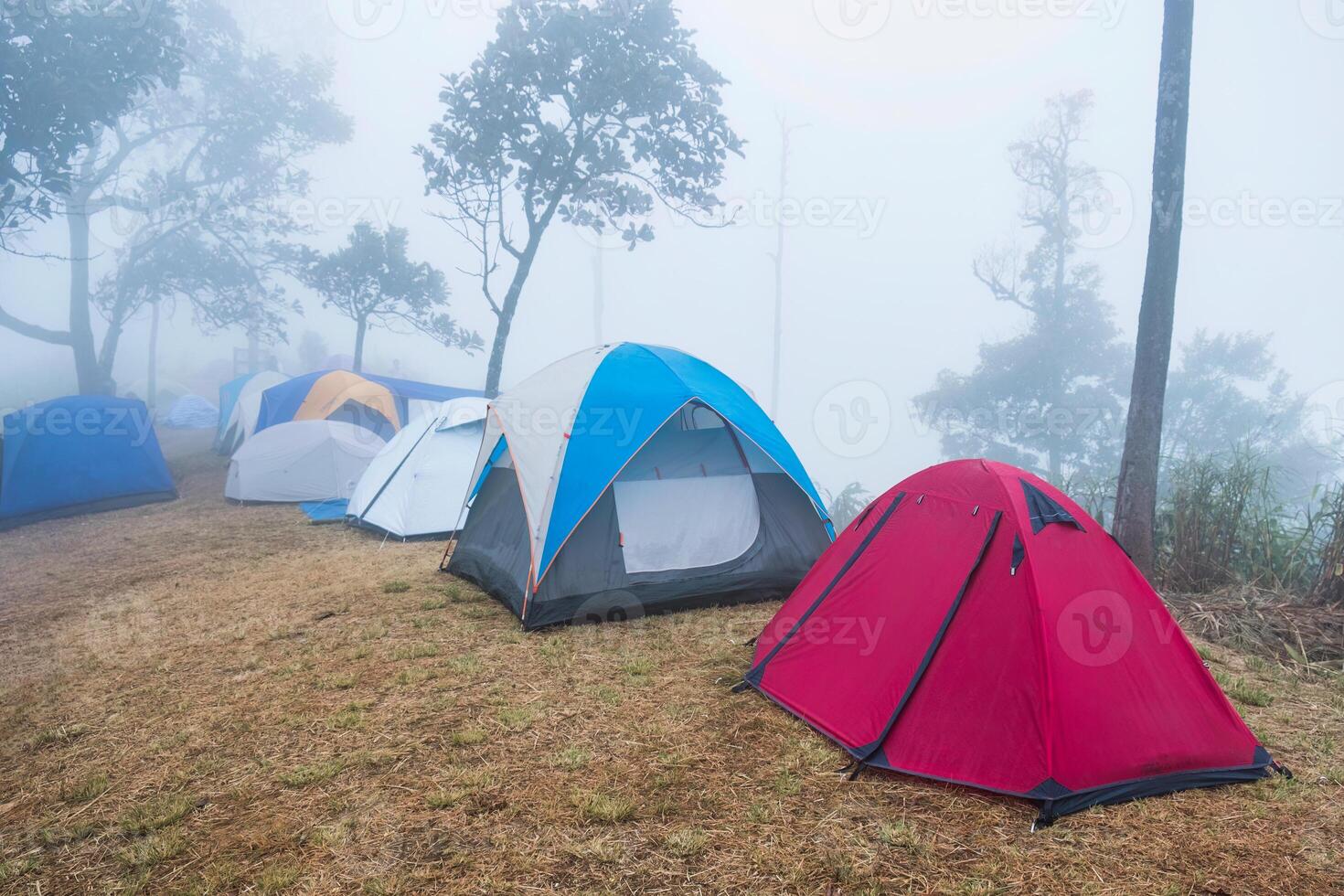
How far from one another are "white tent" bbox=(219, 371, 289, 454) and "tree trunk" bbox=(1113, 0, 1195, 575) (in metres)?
13.2

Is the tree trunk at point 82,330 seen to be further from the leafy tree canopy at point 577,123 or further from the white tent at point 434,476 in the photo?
the white tent at point 434,476

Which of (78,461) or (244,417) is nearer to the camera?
(78,461)

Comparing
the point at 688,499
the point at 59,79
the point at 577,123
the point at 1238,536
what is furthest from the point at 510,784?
the point at 59,79

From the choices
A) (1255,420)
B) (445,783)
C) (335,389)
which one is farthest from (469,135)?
(1255,420)

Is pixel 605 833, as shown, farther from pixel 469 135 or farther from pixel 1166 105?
pixel 469 135

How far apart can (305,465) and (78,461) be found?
288 centimetres

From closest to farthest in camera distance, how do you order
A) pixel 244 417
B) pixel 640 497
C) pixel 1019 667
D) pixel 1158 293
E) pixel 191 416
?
1. pixel 1019 667
2. pixel 640 497
3. pixel 1158 293
4. pixel 244 417
5. pixel 191 416

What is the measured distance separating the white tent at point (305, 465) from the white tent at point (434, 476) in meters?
2.38

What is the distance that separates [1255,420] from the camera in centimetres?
2439

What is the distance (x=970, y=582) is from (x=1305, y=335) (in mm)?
90055

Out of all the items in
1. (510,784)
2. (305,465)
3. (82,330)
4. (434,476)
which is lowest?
(510,784)

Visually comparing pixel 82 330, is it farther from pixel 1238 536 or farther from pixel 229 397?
pixel 1238 536

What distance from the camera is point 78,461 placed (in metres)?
9.70

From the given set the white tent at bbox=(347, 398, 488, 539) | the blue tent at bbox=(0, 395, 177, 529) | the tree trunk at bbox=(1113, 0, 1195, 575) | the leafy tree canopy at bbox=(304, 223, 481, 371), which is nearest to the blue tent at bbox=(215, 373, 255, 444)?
the leafy tree canopy at bbox=(304, 223, 481, 371)
